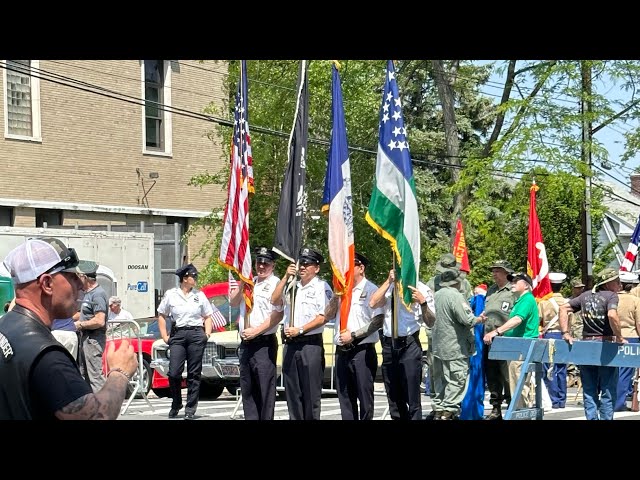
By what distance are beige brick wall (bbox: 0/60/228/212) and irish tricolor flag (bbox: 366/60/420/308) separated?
63.4 ft

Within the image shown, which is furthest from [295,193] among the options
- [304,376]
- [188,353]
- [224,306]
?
[224,306]

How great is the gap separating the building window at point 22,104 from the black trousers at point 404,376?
64.0 feet

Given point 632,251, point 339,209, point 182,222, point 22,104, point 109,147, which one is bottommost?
point 632,251

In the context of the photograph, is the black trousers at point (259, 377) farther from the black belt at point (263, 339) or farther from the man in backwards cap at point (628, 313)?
the man in backwards cap at point (628, 313)

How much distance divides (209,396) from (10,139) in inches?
504

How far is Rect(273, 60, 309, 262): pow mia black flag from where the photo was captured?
37.8ft

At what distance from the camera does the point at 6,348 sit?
4.43 metres

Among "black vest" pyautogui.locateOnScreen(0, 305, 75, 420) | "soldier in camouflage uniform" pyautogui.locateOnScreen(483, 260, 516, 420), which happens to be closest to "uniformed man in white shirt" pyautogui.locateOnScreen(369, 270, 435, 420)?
"soldier in camouflage uniform" pyautogui.locateOnScreen(483, 260, 516, 420)

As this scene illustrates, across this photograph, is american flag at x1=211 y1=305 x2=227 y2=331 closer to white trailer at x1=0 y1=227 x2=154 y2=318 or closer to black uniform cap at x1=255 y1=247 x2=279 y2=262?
white trailer at x1=0 y1=227 x2=154 y2=318

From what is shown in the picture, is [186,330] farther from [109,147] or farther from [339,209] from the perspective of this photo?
[109,147]

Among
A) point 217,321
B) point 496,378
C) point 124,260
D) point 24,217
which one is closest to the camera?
point 496,378

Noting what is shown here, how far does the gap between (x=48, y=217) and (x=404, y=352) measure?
20497 millimetres

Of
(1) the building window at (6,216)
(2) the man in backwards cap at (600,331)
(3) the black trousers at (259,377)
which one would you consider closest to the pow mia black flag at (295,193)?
(3) the black trousers at (259,377)
